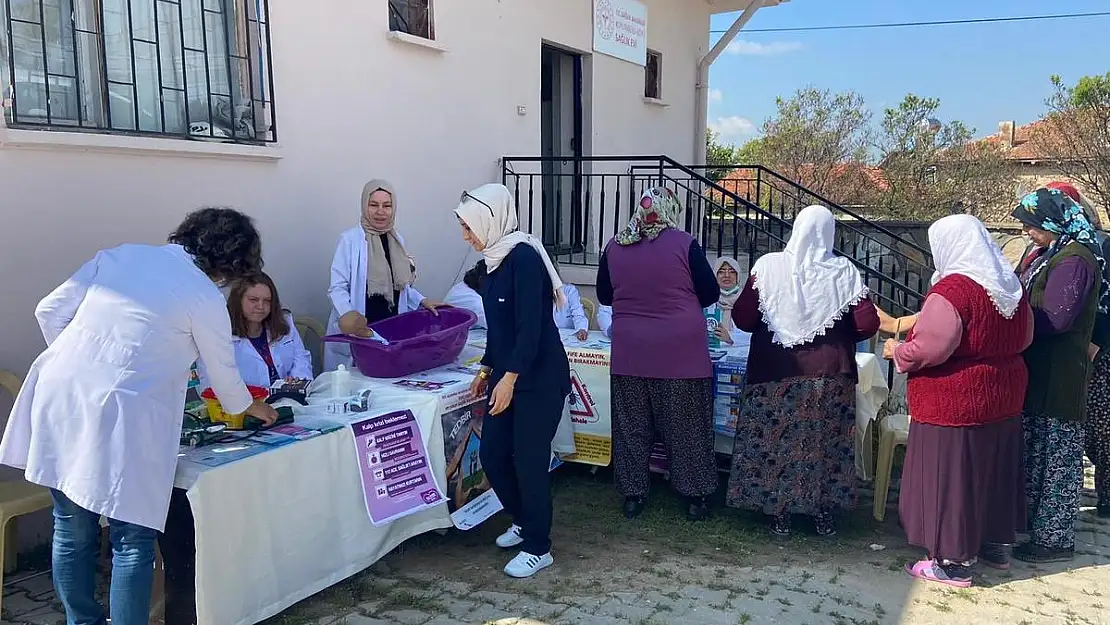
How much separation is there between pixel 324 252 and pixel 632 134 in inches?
162

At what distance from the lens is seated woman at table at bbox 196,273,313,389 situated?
321cm

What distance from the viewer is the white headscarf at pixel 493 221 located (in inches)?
113

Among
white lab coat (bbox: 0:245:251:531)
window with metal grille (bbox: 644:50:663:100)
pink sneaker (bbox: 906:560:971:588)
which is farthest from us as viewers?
window with metal grille (bbox: 644:50:663:100)

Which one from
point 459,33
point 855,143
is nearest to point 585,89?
point 459,33

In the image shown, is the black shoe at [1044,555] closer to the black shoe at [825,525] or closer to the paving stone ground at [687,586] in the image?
the paving stone ground at [687,586]

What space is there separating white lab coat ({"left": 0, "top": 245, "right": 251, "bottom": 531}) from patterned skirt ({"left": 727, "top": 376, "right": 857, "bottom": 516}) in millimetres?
2198

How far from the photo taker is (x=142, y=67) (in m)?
3.66

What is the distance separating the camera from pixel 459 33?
5414 millimetres

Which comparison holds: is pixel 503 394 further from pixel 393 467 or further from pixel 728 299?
pixel 728 299

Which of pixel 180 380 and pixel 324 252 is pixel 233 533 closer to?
pixel 180 380

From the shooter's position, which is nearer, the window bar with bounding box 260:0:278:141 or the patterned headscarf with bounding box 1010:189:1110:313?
the patterned headscarf with bounding box 1010:189:1110:313

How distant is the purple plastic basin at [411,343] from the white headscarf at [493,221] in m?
0.60

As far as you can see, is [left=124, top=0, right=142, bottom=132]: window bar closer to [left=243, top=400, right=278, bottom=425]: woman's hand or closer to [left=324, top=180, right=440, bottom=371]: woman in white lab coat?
[left=324, top=180, right=440, bottom=371]: woman in white lab coat

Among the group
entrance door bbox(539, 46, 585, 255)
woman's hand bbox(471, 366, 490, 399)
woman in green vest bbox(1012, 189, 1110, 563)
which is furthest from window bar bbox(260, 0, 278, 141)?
woman in green vest bbox(1012, 189, 1110, 563)
